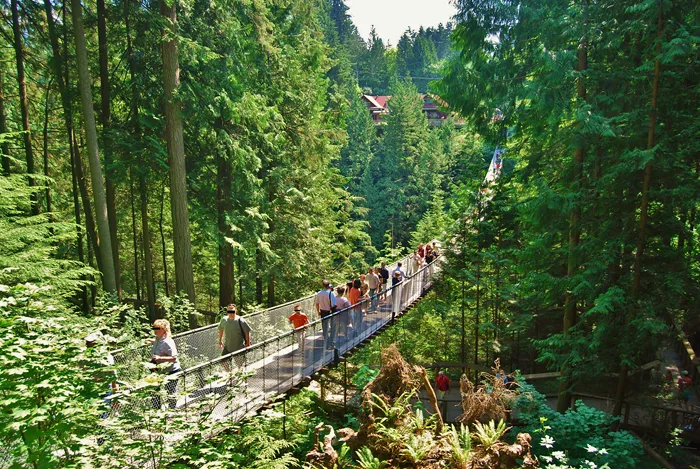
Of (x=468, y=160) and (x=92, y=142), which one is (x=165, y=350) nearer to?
(x=92, y=142)

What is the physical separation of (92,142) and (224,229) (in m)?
4.64

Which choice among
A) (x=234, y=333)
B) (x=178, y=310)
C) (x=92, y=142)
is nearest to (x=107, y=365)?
(x=234, y=333)

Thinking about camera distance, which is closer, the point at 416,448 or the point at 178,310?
the point at 416,448

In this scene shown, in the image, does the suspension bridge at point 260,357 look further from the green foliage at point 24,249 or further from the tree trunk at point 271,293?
the tree trunk at point 271,293

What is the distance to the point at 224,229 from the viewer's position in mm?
13750

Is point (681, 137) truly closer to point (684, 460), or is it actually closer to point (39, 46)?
point (684, 460)

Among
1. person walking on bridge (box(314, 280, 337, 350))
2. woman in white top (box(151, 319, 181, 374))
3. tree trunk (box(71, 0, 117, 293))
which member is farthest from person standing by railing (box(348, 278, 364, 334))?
tree trunk (box(71, 0, 117, 293))

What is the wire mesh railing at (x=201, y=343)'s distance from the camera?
5918 millimetres

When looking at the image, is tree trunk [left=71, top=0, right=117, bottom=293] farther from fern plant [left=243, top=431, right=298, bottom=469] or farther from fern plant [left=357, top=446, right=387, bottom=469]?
fern plant [left=357, top=446, right=387, bottom=469]

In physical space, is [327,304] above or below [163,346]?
below

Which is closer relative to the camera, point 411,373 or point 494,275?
point 411,373

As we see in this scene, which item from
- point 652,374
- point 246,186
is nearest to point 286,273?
point 246,186

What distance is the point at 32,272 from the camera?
22.2 ft

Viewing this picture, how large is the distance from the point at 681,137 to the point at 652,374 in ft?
22.5
